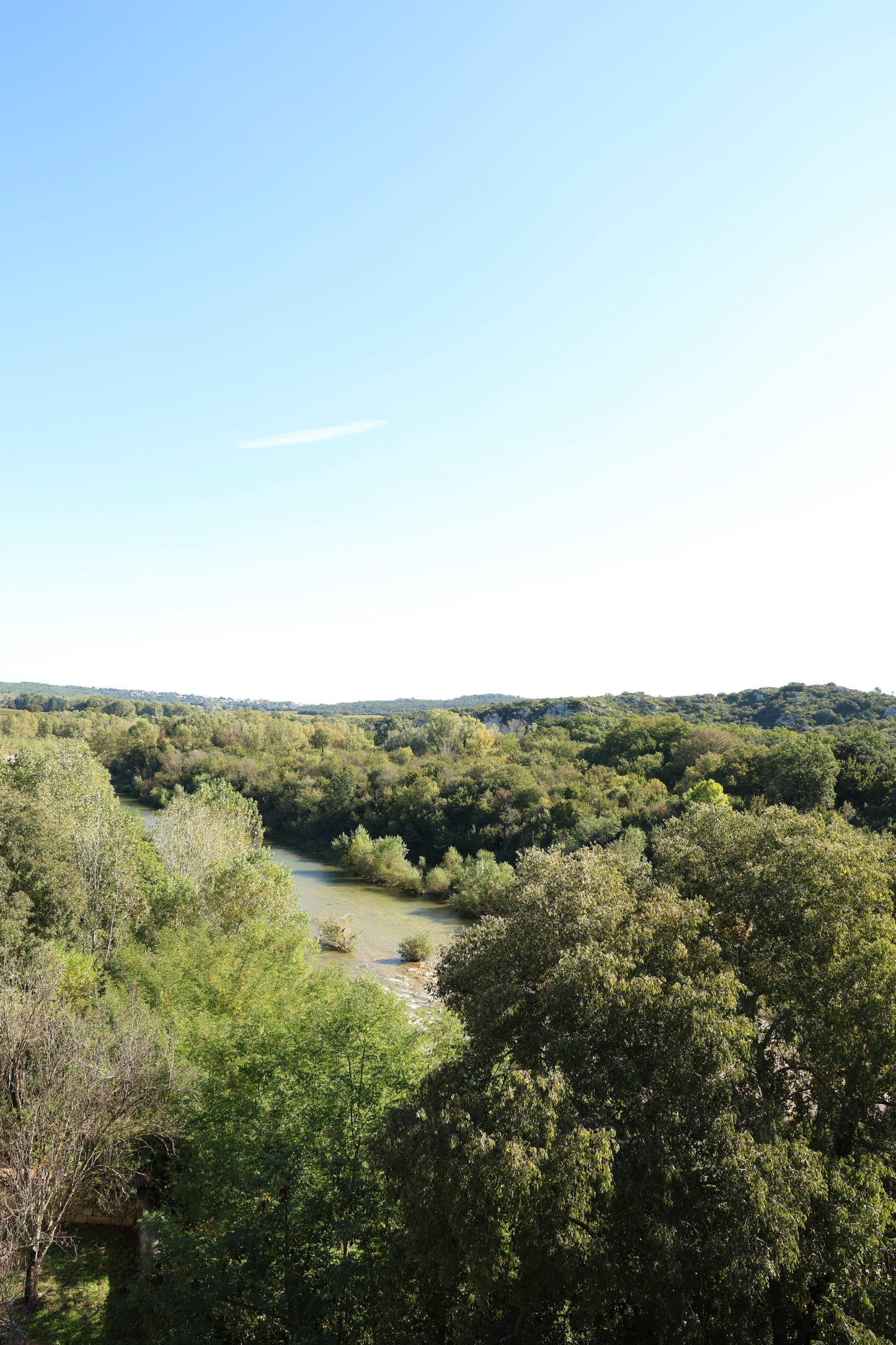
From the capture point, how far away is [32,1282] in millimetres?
13555

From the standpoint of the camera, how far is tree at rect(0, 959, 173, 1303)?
42.1 ft

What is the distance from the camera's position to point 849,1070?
1068cm

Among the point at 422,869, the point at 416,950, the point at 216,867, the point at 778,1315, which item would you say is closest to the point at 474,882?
the point at 416,950

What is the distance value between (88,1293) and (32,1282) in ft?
5.74

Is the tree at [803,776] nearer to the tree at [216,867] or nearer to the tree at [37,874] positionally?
the tree at [216,867]

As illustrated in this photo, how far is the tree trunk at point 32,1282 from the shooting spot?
44.2 feet

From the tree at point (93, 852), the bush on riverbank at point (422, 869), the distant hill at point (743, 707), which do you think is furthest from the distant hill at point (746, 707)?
the tree at point (93, 852)

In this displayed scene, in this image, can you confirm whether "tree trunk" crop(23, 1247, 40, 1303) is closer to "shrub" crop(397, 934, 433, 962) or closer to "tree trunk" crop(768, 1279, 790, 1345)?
"tree trunk" crop(768, 1279, 790, 1345)

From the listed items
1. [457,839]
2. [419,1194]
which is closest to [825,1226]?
[419,1194]

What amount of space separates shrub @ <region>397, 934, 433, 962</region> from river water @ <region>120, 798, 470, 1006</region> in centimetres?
58

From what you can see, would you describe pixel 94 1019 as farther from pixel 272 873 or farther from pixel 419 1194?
pixel 272 873

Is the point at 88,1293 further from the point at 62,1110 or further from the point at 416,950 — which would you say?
the point at 416,950

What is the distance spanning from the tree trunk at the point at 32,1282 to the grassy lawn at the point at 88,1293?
247mm

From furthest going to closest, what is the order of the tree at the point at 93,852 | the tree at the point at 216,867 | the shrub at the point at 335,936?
the shrub at the point at 335,936 < the tree at the point at 216,867 < the tree at the point at 93,852
